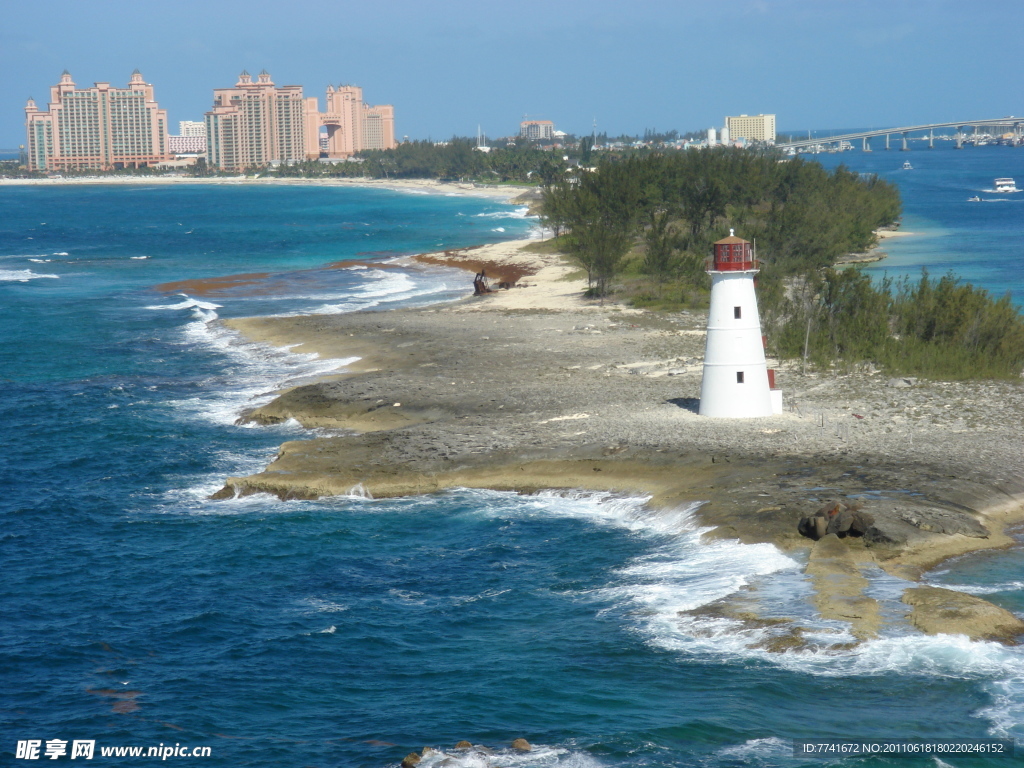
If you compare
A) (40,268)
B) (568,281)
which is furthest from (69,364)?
(40,268)

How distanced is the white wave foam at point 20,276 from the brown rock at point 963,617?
71.5m

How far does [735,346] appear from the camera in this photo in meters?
28.2

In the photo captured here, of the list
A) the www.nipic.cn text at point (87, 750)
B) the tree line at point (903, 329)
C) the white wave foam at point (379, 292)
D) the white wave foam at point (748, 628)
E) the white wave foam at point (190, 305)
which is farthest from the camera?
the white wave foam at point (190, 305)

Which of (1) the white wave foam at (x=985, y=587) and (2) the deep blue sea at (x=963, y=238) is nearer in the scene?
(1) the white wave foam at (x=985, y=587)

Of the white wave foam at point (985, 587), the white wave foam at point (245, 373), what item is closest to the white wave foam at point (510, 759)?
the white wave foam at point (985, 587)

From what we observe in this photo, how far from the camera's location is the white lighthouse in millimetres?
27734

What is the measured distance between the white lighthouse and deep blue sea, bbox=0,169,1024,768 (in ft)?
18.8

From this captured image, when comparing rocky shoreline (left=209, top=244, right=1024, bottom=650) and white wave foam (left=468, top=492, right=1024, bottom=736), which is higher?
rocky shoreline (left=209, top=244, right=1024, bottom=650)

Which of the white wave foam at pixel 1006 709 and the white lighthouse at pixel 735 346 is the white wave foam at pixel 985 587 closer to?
the white wave foam at pixel 1006 709

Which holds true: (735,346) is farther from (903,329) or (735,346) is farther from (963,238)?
(963,238)

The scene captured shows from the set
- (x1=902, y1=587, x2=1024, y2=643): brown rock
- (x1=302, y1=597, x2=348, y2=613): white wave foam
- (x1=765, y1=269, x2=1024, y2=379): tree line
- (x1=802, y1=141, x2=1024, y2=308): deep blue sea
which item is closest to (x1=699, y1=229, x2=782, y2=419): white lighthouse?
(x1=765, y1=269, x2=1024, y2=379): tree line

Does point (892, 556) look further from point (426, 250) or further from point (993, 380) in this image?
point (426, 250)

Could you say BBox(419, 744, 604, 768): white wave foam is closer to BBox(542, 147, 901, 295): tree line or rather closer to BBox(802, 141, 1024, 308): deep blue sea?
BBox(802, 141, 1024, 308): deep blue sea

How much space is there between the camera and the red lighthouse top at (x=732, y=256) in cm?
2755
